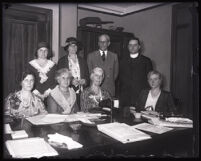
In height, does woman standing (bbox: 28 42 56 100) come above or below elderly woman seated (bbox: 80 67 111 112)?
above

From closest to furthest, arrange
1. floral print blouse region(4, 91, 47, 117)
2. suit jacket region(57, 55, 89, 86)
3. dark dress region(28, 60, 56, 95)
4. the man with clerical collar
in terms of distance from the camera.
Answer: floral print blouse region(4, 91, 47, 117)
dark dress region(28, 60, 56, 95)
suit jacket region(57, 55, 89, 86)
the man with clerical collar

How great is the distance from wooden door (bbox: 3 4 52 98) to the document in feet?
8.66

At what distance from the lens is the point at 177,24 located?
181 inches

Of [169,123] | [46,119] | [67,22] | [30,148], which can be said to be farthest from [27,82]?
[67,22]

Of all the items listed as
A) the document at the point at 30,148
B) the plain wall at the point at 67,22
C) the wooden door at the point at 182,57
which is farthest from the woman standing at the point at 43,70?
the wooden door at the point at 182,57

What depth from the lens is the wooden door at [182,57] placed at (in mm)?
4367

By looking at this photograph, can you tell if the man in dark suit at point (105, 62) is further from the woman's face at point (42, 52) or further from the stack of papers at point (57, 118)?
the stack of papers at point (57, 118)

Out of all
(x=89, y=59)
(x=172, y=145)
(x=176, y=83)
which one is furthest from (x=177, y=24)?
(x=172, y=145)

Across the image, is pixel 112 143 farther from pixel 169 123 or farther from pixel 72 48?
pixel 72 48

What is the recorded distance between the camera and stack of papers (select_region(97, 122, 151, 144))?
1.78m

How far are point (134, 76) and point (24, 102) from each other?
1.86 m

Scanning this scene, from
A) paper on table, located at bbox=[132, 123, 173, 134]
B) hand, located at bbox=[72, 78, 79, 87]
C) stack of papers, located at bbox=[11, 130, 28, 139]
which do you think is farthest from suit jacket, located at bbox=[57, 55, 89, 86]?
stack of papers, located at bbox=[11, 130, 28, 139]

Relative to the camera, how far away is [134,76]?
12.7 feet

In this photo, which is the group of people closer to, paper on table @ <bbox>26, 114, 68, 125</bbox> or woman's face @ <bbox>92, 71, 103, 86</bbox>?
woman's face @ <bbox>92, 71, 103, 86</bbox>
